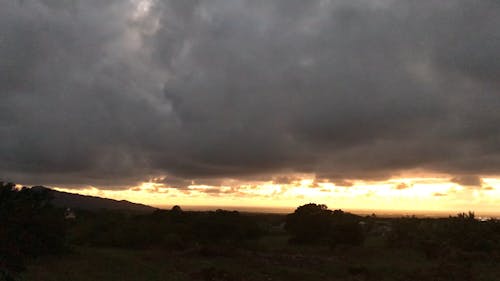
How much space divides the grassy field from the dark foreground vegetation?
0.19ft

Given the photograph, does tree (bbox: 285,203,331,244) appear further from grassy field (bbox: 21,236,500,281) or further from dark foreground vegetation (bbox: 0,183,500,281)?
grassy field (bbox: 21,236,500,281)

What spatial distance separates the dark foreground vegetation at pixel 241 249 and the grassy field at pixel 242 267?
0.06m

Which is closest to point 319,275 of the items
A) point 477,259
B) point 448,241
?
point 477,259

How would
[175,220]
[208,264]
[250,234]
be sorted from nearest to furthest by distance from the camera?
[208,264] < [250,234] < [175,220]

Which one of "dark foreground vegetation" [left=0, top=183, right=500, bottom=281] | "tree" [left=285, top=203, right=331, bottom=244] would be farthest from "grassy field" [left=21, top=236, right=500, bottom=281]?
"tree" [left=285, top=203, right=331, bottom=244]

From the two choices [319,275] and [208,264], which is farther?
[208,264]

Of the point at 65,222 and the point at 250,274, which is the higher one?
the point at 65,222

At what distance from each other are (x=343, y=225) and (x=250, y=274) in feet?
66.1

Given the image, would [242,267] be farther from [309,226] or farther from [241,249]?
[309,226]

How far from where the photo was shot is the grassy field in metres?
27.5

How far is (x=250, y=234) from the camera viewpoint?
5028 cm

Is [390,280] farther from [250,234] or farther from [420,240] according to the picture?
[250,234]

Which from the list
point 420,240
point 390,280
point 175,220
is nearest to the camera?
point 390,280

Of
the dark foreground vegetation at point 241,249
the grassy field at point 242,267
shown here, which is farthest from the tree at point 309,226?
the grassy field at point 242,267
